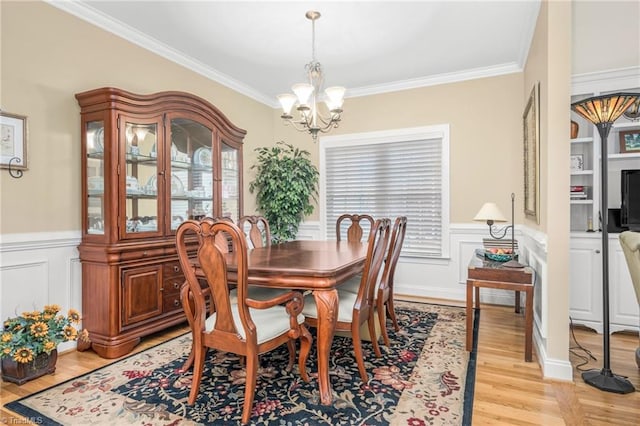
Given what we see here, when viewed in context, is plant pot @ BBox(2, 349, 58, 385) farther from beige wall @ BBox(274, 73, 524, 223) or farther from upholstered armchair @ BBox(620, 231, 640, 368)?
beige wall @ BBox(274, 73, 524, 223)

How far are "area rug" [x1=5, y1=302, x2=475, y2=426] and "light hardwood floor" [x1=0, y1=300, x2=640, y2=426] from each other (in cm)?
12

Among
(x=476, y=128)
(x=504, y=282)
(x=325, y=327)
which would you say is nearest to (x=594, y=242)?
(x=504, y=282)

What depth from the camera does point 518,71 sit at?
3.92 m

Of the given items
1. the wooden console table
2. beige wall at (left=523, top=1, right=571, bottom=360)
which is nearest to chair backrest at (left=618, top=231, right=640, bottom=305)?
beige wall at (left=523, top=1, right=571, bottom=360)

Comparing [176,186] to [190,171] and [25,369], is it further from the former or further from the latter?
[25,369]

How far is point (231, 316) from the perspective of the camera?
72.6 inches

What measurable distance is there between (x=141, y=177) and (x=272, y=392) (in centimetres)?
204

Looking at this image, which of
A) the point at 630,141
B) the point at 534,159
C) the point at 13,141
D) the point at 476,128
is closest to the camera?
the point at 13,141

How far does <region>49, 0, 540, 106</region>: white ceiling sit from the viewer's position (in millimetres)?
2795

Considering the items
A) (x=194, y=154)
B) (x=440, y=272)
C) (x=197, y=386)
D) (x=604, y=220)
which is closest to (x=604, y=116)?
(x=604, y=220)

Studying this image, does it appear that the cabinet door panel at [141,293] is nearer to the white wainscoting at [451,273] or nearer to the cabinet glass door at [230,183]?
the cabinet glass door at [230,183]

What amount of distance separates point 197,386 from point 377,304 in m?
1.37

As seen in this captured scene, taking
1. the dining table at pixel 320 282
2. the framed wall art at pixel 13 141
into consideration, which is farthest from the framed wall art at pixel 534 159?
the framed wall art at pixel 13 141

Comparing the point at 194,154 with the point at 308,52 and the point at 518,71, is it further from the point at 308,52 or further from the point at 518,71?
the point at 518,71
